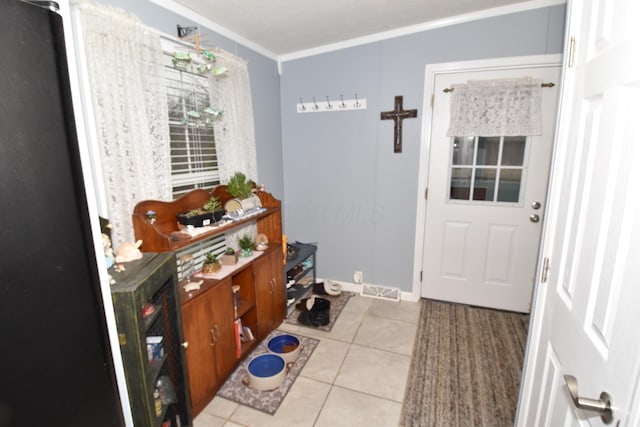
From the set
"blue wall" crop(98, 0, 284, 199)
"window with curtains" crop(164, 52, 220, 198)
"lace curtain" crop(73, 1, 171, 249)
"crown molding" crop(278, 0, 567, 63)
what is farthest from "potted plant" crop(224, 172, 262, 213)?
"crown molding" crop(278, 0, 567, 63)

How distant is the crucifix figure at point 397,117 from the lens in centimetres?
277

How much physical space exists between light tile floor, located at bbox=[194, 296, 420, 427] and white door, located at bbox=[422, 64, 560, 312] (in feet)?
2.12

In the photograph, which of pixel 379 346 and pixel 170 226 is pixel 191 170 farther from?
pixel 379 346

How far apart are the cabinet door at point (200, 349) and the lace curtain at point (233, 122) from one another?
2.48 ft

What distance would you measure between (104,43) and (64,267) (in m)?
1.35

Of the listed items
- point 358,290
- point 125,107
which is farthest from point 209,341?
point 358,290

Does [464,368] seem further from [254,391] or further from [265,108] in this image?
[265,108]

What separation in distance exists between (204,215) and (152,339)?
2.57 feet

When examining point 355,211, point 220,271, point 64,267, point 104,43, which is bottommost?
point 220,271

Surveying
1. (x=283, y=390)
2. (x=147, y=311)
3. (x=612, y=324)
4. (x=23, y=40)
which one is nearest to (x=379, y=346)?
(x=283, y=390)

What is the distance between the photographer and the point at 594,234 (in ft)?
2.61

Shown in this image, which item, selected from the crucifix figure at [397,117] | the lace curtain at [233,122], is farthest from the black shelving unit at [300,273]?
the crucifix figure at [397,117]

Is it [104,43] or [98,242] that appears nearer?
[98,242]

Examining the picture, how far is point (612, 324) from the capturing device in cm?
69
